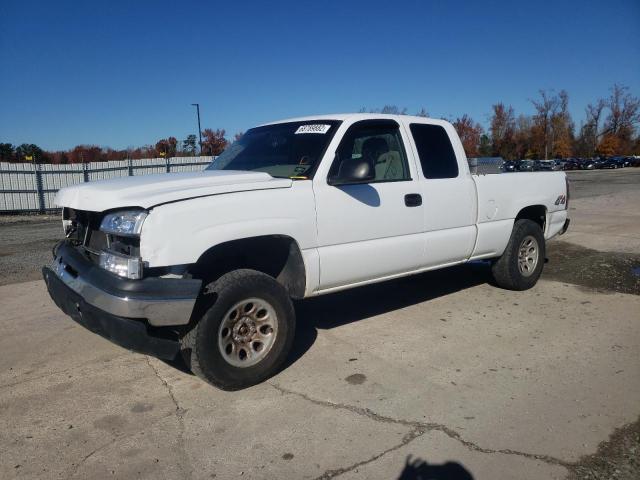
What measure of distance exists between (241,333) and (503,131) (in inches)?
2830

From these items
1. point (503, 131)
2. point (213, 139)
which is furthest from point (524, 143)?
point (213, 139)

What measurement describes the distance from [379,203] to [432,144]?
1.14 metres

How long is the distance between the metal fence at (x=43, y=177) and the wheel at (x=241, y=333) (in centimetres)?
1473

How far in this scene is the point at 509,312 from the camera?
5.40 metres

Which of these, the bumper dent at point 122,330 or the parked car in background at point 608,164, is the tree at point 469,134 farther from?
the bumper dent at point 122,330

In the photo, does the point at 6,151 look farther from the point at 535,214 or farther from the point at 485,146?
the point at 535,214

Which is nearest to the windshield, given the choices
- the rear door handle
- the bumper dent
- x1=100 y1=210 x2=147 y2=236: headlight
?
the rear door handle

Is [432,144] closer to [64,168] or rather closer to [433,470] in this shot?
[433,470]

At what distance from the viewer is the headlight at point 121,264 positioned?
3.18 meters

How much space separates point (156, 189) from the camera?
11.4 feet

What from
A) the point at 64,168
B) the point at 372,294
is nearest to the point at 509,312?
the point at 372,294

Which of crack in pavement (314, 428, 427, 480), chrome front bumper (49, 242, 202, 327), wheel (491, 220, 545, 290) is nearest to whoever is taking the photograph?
crack in pavement (314, 428, 427, 480)

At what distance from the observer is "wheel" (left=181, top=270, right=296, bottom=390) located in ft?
11.3

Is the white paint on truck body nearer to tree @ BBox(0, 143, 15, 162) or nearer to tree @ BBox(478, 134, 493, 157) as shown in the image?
tree @ BBox(478, 134, 493, 157)
